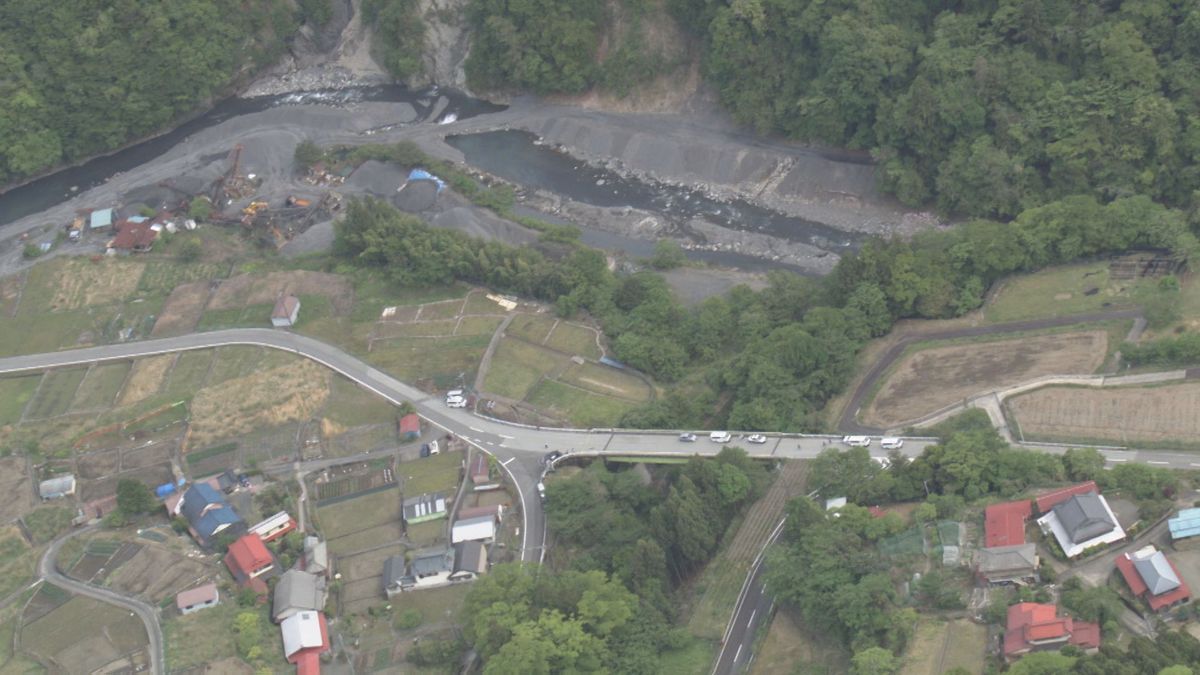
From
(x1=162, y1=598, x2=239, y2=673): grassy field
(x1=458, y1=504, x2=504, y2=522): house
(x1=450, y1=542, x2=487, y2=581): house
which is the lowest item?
(x1=162, y1=598, x2=239, y2=673): grassy field

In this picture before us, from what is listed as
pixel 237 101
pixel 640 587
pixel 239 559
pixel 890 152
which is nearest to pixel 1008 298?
pixel 890 152

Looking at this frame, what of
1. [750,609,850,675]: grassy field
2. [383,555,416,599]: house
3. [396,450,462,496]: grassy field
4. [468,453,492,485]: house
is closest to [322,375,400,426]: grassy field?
[396,450,462,496]: grassy field

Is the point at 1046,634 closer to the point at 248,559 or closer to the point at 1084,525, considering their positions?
the point at 1084,525

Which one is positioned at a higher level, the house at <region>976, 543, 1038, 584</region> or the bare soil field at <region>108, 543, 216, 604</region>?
the house at <region>976, 543, 1038, 584</region>

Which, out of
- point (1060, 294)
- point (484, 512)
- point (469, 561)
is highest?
point (1060, 294)

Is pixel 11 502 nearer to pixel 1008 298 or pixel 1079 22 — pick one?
pixel 1008 298

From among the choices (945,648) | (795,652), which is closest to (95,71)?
(795,652)

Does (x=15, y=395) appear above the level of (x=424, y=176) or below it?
below

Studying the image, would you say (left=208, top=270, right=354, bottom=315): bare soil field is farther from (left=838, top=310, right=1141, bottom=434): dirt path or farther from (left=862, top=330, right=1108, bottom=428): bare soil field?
(left=862, top=330, right=1108, bottom=428): bare soil field
